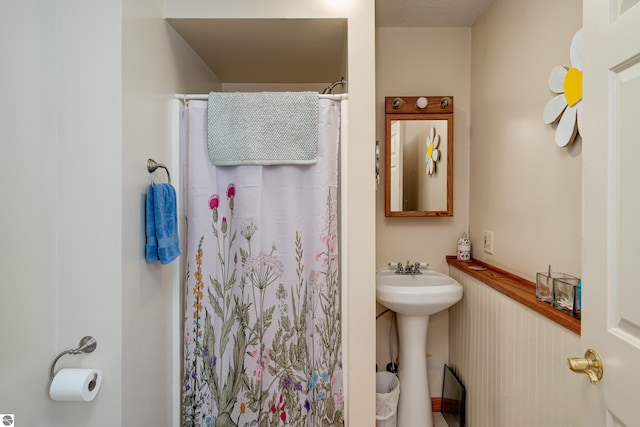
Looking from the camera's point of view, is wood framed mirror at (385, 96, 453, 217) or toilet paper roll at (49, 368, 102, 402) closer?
toilet paper roll at (49, 368, 102, 402)

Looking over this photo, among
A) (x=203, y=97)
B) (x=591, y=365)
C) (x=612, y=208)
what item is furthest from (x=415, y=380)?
(x=203, y=97)

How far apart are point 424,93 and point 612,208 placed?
164 centimetres

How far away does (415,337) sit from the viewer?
1.89 metres

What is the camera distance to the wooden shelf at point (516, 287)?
1117 millimetres

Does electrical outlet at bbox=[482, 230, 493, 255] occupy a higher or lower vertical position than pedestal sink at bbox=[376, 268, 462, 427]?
higher

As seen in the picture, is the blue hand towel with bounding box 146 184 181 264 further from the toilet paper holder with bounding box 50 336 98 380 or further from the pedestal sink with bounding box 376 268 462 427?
the pedestal sink with bounding box 376 268 462 427

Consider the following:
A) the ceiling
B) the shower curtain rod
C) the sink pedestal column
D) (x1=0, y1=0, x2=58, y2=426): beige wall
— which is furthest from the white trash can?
the ceiling

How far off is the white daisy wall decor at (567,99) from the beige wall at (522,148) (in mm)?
49

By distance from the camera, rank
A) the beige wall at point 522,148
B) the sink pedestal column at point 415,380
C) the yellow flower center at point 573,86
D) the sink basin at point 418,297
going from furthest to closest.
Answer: the sink pedestal column at point 415,380 < the sink basin at point 418,297 < the beige wall at point 522,148 < the yellow flower center at point 573,86

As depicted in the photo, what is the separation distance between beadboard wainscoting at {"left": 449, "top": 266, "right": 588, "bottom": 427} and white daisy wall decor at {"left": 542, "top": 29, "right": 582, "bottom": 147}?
736mm

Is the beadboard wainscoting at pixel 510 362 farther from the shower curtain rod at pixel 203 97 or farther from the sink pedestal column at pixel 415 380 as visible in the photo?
the shower curtain rod at pixel 203 97

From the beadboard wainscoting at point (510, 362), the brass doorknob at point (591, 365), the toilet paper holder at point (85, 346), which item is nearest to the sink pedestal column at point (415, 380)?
the beadboard wainscoting at point (510, 362)

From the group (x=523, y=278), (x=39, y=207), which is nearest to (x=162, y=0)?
(x=39, y=207)

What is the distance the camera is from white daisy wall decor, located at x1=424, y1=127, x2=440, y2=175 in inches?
83.0
